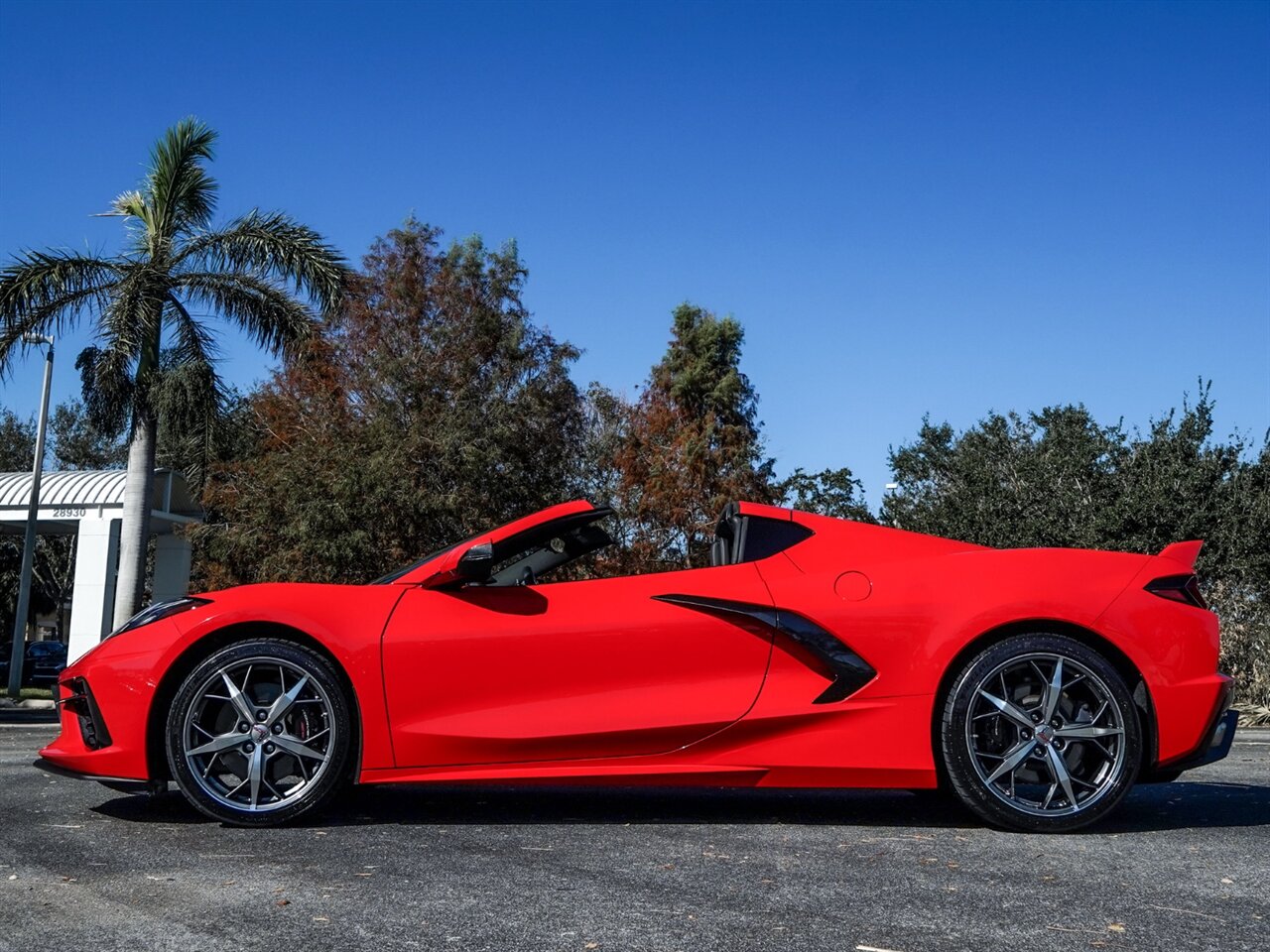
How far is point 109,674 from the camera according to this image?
15.2 ft

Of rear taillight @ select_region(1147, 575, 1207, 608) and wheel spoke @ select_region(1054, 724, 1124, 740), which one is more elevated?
rear taillight @ select_region(1147, 575, 1207, 608)

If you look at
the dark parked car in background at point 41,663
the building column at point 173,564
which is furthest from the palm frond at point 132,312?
the dark parked car in background at point 41,663

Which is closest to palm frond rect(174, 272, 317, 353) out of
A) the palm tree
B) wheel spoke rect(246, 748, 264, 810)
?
the palm tree

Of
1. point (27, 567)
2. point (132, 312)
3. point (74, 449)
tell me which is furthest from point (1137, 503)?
point (74, 449)

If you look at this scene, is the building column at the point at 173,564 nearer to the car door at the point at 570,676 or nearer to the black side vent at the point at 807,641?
the car door at the point at 570,676

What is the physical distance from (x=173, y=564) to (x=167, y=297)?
7547 mm

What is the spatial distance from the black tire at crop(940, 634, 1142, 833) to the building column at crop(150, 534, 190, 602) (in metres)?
23.5

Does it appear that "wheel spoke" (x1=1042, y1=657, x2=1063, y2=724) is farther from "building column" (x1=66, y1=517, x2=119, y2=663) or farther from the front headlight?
"building column" (x1=66, y1=517, x2=119, y2=663)

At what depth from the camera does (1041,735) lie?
15.0ft

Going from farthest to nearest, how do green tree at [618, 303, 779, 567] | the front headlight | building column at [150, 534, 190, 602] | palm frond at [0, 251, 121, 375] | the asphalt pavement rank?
green tree at [618, 303, 779, 567], building column at [150, 534, 190, 602], palm frond at [0, 251, 121, 375], the front headlight, the asphalt pavement

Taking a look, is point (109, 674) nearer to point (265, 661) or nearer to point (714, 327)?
point (265, 661)

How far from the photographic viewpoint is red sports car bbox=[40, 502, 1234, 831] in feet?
14.9

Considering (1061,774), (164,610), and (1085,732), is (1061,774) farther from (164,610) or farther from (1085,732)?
(164,610)

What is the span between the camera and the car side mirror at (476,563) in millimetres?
4691
